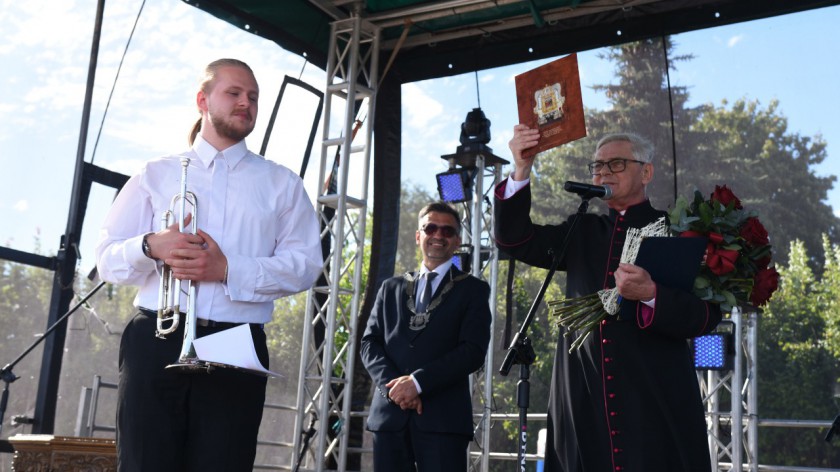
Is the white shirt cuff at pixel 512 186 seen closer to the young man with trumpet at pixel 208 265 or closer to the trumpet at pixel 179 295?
the young man with trumpet at pixel 208 265

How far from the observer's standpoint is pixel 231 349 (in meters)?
2.25

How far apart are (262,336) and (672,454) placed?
1.42 m

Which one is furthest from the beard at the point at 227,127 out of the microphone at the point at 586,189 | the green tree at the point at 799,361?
the green tree at the point at 799,361

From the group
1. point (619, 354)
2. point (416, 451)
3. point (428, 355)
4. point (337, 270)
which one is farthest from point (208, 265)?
point (337, 270)

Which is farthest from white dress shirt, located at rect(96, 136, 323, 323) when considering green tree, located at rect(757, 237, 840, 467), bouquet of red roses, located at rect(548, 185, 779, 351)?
green tree, located at rect(757, 237, 840, 467)

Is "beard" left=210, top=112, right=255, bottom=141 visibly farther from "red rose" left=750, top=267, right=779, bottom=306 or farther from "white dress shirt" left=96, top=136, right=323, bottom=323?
"red rose" left=750, top=267, right=779, bottom=306

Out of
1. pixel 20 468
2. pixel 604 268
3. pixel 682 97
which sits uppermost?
pixel 682 97

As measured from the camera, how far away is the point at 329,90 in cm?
803

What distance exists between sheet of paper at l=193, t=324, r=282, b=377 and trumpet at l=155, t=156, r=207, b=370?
0.08 feet

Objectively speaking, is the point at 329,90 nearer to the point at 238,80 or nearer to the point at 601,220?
the point at 601,220

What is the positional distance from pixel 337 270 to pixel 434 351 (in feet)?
10.3

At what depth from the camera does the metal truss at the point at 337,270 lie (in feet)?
24.4

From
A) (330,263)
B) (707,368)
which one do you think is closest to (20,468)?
(330,263)

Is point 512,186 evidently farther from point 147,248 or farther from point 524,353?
point 147,248
